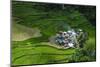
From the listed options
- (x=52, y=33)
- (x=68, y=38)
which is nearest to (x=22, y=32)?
(x=52, y=33)

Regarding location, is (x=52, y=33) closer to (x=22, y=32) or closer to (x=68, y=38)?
(x=68, y=38)

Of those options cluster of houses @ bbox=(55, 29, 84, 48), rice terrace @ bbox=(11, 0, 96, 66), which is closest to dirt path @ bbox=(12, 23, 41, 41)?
rice terrace @ bbox=(11, 0, 96, 66)

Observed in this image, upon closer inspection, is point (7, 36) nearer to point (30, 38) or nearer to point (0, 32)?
point (0, 32)

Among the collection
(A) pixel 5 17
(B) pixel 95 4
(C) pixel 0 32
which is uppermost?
(B) pixel 95 4

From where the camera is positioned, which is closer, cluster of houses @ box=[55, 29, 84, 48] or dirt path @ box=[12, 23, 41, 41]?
dirt path @ box=[12, 23, 41, 41]

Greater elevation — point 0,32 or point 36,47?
point 0,32

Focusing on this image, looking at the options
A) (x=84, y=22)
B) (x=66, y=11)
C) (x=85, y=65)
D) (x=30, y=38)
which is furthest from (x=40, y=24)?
(x=85, y=65)

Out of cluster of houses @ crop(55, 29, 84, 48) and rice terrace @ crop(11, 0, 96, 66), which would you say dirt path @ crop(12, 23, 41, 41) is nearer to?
rice terrace @ crop(11, 0, 96, 66)
